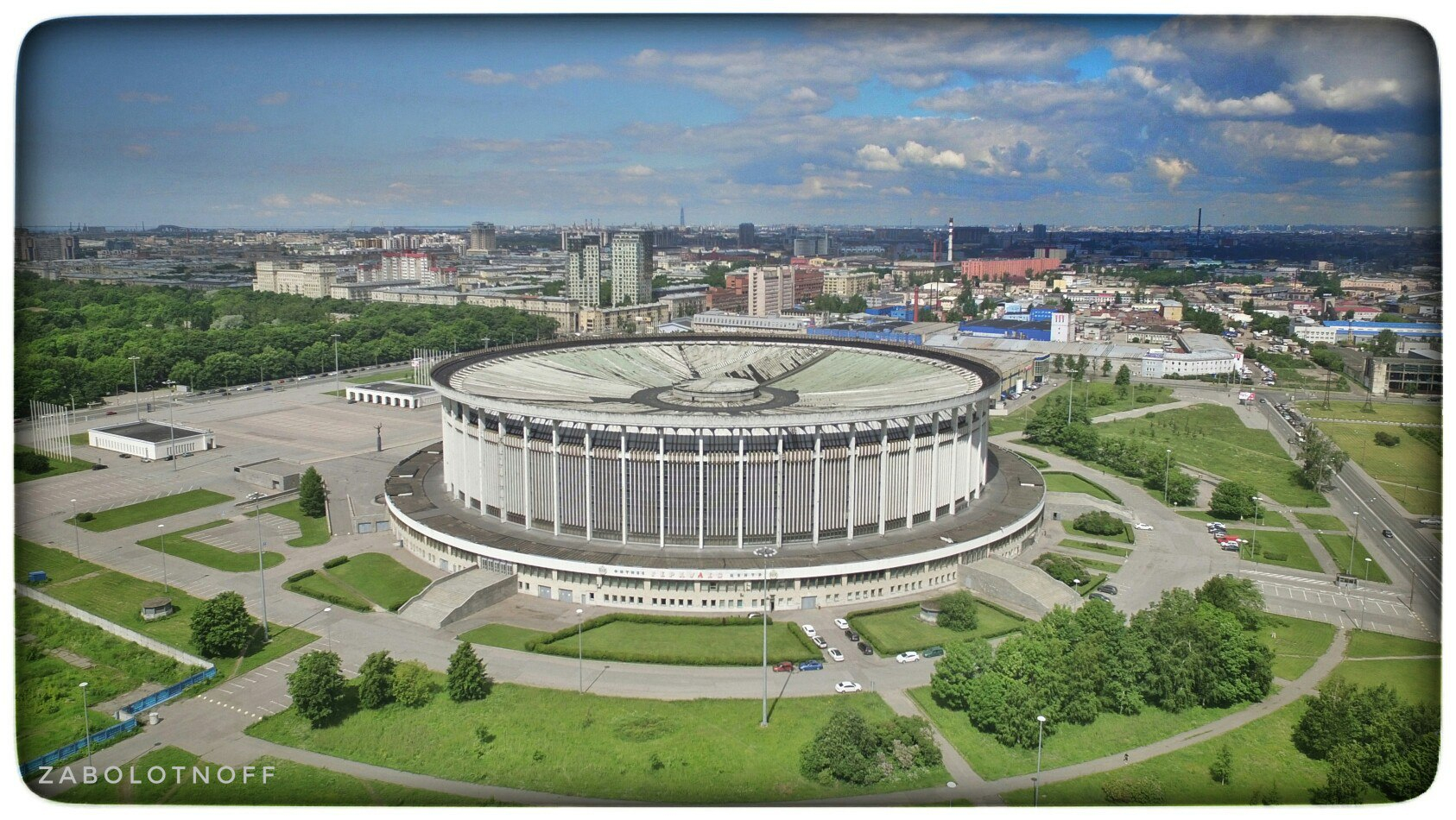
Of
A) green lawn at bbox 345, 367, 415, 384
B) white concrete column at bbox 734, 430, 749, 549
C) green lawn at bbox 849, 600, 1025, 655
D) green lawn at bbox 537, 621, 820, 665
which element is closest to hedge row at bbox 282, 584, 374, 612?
green lawn at bbox 537, 621, 820, 665

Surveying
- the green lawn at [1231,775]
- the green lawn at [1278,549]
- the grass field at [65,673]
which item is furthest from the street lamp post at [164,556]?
the green lawn at [1278,549]

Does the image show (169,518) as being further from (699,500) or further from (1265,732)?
(1265,732)

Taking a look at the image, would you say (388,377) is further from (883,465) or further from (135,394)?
(883,465)

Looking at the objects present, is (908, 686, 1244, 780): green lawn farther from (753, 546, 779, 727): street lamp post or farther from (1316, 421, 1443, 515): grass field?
(1316, 421, 1443, 515): grass field

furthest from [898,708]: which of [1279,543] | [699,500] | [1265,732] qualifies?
[1279,543]

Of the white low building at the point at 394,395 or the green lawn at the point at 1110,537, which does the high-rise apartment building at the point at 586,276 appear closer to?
the white low building at the point at 394,395

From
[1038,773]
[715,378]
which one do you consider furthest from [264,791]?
[715,378]

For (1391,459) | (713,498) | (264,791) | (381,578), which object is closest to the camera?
(264,791)
